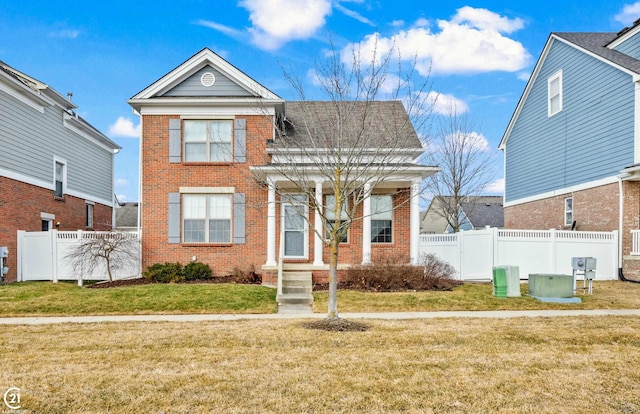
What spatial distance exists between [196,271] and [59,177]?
9469mm

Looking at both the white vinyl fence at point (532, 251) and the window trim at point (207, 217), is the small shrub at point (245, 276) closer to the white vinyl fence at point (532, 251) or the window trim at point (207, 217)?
the window trim at point (207, 217)

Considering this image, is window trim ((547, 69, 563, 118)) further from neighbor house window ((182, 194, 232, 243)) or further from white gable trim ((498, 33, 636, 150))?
neighbor house window ((182, 194, 232, 243))

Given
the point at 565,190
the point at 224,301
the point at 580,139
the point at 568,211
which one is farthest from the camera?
the point at 565,190

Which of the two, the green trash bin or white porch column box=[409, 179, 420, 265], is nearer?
the green trash bin

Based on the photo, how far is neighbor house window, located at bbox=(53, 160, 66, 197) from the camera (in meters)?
19.3

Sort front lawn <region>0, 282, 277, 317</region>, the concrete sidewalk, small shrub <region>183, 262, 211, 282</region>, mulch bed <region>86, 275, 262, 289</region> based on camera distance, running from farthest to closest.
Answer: small shrub <region>183, 262, 211, 282</region>
mulch bed <region>86, 275, 262, 289</region>
front lawn <region>0, 282, 277, 317</region>
the concrete sidewalk

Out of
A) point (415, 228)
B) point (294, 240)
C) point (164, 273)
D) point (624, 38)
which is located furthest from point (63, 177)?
point (624, 38)

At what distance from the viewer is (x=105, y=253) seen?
1424cm

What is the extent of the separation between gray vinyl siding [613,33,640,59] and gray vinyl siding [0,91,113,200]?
24.4 metres

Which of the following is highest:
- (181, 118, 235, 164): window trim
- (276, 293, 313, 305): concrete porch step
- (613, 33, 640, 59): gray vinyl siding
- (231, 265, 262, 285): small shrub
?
(613, 33, 640, 59): gray vinyl siding

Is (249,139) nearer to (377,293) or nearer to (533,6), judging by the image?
(377,293)

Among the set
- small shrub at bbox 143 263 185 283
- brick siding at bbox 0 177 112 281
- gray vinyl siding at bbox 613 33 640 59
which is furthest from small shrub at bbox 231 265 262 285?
gray vinyl siding at bbox 613 33 640 59

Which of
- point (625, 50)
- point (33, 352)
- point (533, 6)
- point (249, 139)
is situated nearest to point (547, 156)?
point (625, 50)

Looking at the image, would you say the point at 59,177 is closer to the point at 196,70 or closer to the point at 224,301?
the point at 196,70
